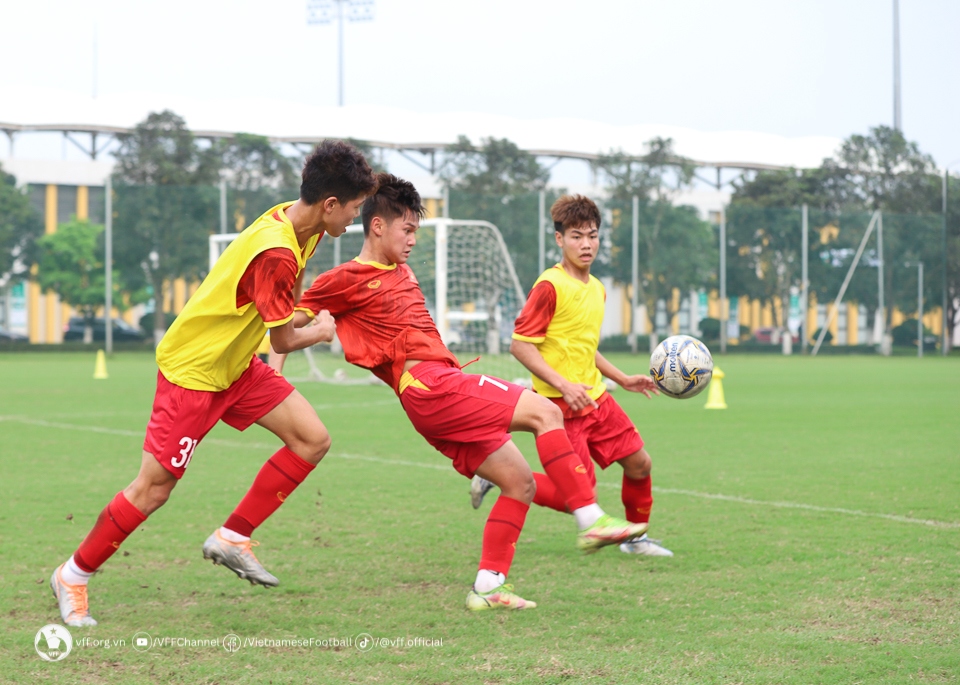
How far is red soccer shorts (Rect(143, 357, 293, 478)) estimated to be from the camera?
169 inches

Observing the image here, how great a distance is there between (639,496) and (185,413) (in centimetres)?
245

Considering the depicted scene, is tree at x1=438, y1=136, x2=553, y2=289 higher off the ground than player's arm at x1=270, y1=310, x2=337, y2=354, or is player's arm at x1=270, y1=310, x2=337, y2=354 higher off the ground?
tree at x1=438, y1=136, x2=553, y2=289

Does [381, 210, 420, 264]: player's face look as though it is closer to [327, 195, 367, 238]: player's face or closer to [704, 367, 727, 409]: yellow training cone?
[327, 195, 367, 238]: player's face

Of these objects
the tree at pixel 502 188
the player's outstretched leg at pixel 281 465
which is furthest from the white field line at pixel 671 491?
the tree at pixel 502 188

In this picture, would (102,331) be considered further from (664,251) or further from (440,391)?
(440,391)

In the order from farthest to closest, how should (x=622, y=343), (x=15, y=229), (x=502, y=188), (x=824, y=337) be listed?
(x=502, y=188) < (x=15, y=229) < (x=622, y=343) < (x=824, y=337)

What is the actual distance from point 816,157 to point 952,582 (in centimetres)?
5821

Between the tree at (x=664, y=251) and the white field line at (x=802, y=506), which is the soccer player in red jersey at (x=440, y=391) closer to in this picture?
the white field line at (x=802, y=506)

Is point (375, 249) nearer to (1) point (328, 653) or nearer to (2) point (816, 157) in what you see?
(1) point (328, 653)

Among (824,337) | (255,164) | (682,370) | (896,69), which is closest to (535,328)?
(682,370)

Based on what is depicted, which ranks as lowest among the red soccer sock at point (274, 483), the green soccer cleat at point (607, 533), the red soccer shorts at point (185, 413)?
the green soccer cleat at point (607, 533)

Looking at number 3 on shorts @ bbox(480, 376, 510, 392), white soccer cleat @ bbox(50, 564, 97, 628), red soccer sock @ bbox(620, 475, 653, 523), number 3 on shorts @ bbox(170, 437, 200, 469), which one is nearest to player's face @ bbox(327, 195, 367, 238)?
number 3 on shorts @ bbox(480, 376, 510, 392)

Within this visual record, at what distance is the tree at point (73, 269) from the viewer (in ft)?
141

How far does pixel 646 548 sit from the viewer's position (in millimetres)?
5594
